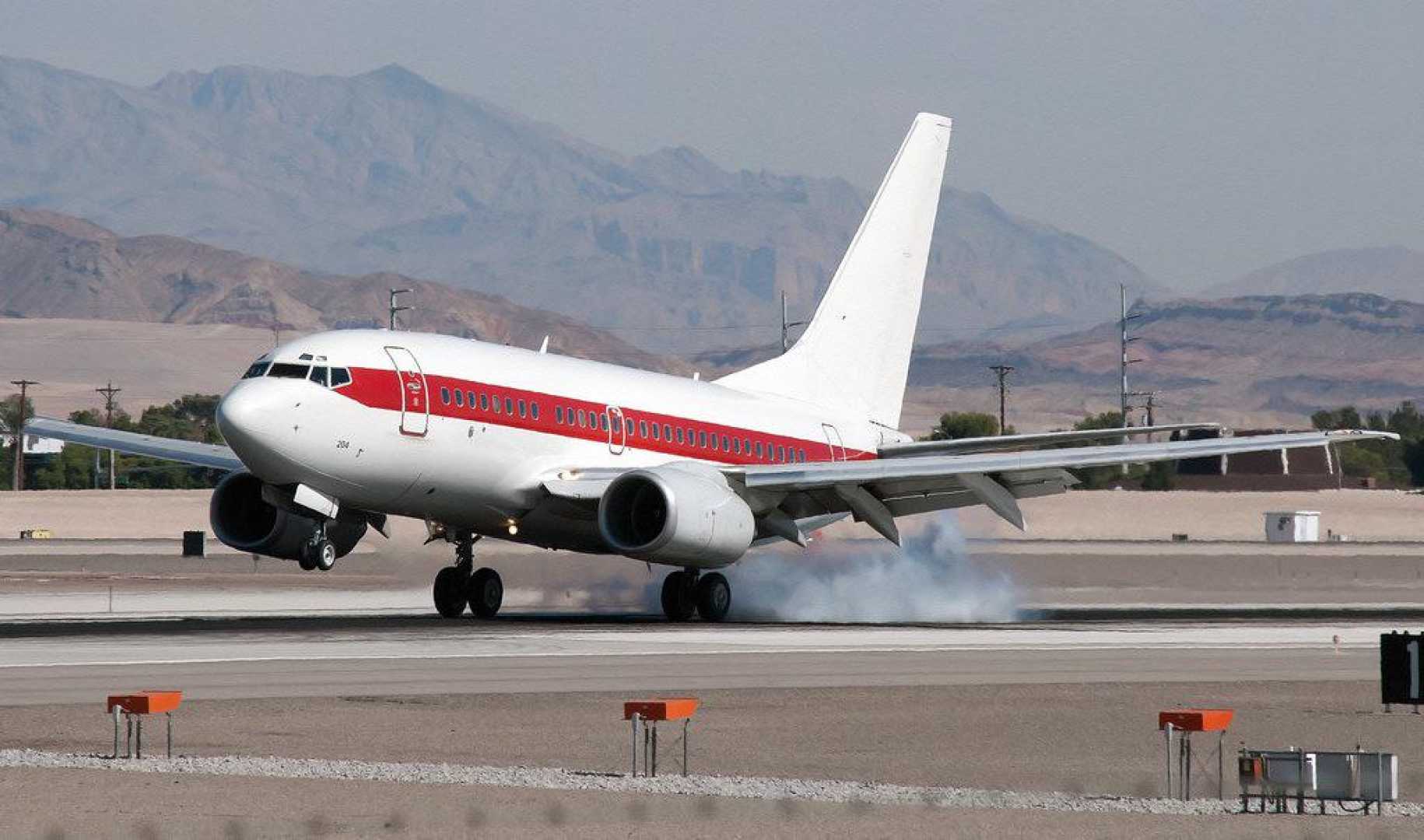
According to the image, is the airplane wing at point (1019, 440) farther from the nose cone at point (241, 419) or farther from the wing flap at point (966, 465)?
the nose cone at point (241, 419)

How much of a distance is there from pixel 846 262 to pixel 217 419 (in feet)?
59.3

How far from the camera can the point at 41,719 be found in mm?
22438

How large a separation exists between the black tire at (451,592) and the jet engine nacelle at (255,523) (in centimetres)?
235

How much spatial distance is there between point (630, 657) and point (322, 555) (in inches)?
282

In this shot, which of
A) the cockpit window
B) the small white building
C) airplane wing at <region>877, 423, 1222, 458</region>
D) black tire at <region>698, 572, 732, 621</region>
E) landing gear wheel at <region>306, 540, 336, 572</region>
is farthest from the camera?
the small white building

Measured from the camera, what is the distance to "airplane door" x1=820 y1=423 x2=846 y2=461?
157 ft

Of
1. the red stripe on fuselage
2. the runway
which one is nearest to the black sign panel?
the runway

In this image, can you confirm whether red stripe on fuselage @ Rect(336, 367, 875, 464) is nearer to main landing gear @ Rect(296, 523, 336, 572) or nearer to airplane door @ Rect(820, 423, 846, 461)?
airplane door @ Rect(820, 423, 846, 461)

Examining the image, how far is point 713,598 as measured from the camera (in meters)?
41.8

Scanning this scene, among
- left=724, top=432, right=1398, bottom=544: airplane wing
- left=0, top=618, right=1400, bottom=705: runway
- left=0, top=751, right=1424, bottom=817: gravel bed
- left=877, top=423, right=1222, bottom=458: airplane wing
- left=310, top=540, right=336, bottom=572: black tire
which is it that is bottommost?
left=0, top=751, right=1424, bottom=817: gravel bed

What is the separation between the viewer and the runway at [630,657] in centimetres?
2705

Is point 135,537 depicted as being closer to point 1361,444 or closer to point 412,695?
point 412,695

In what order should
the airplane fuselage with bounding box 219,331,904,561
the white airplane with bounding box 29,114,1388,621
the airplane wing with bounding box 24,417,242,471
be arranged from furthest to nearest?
the airplane wing with bounding box 24,417,242,471, the white airplane with bounding box 29,114,1388,621, the airplane fuselage with bounding box 219,331,904,561

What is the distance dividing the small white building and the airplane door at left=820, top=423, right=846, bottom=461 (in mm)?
49469
